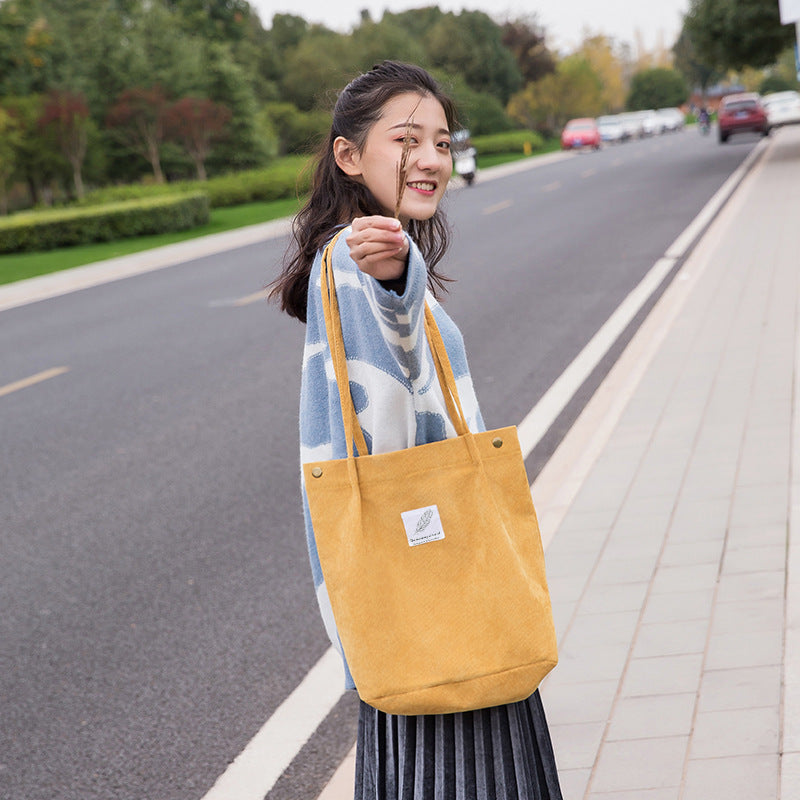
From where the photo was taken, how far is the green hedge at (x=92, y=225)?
26922 mm

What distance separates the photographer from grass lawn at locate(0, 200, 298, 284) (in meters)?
22.4

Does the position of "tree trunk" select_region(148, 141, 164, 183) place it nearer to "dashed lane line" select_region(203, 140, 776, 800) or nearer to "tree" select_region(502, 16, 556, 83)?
"tree" select_region(502, 16, 556, 83)

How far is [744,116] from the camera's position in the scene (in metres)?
39.6

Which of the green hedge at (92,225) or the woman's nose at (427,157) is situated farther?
the green hedge at (92,225)

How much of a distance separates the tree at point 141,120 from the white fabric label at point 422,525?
46.6 metres

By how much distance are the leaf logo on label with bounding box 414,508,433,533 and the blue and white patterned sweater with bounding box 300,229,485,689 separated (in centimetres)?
12

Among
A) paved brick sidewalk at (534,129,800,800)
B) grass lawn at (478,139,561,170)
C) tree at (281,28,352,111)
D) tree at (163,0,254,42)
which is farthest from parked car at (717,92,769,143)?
tree at (163,0,254,42)

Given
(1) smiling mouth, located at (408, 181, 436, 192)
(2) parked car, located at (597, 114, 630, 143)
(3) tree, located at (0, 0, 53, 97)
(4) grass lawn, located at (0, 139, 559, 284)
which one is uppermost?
(3) tree, located at (0, 0, 53, 97)

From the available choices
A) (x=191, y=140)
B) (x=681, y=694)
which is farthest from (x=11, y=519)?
(x=191, y=140)

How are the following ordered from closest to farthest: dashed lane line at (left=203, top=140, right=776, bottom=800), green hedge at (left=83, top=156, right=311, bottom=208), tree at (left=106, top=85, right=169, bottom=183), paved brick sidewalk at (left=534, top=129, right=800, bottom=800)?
paved brick sidewalk at (left=534, top=129, right=800, bottom=800) → dashed lane line at (left=203, top=140, right=776, bottom=800) → green hedge at (left=83, top=156, right=311, bottom=208) → tree at (left=106, top=85, right=169, bottom=183)

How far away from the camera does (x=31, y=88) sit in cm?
5022

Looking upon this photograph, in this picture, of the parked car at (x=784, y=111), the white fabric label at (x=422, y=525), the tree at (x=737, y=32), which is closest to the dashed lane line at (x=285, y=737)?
the white fabric label at (x=422, y=525)

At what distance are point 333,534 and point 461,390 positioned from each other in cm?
39

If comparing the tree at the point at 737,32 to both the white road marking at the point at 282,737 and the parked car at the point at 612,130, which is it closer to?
the white road marking at the point at 282,737
